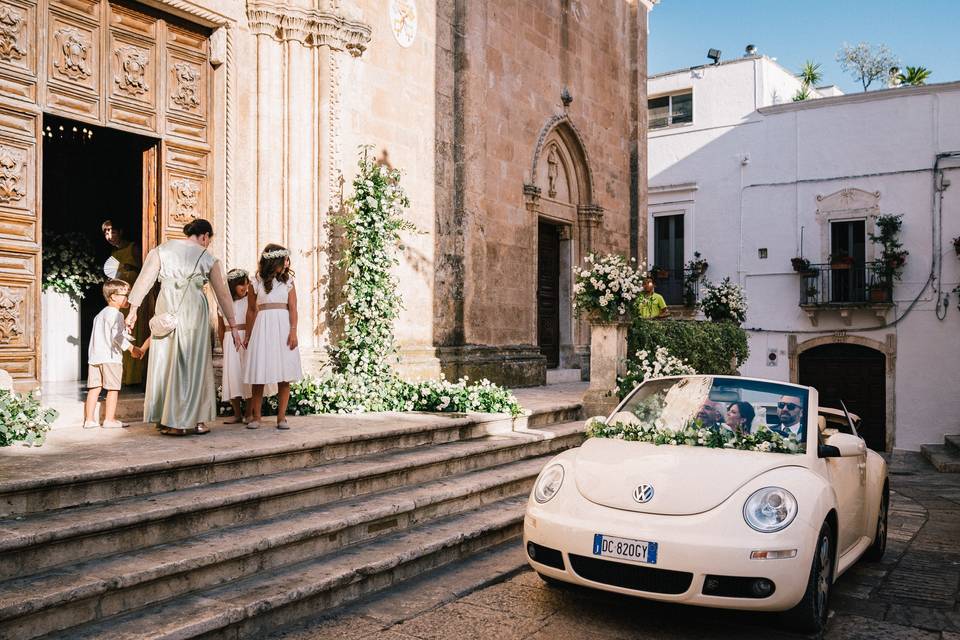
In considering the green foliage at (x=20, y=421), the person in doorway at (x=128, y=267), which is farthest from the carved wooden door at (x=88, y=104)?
the green foliage at (x=20, y=421)

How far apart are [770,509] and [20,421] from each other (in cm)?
509

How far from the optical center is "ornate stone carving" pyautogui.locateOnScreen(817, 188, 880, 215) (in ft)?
78.6

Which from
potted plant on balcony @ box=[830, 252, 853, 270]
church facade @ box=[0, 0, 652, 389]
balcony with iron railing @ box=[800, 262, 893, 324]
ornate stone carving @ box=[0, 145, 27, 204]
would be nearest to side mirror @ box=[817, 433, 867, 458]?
church facade @ box=[0, 0, 652, 389]

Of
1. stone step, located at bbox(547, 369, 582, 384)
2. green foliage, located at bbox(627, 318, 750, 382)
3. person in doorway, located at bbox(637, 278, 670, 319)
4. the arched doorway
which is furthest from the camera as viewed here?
Answer: the arched doorway

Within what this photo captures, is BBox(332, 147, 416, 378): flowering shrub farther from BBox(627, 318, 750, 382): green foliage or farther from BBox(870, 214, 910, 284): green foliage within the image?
BBox(870, 214, 910, 284): green foliage

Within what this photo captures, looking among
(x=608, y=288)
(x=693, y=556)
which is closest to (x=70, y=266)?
(x=608, y=288)

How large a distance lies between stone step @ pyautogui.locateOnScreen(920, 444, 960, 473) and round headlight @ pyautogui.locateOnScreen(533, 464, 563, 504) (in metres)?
12.1

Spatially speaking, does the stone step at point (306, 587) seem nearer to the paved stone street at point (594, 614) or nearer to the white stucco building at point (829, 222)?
the paved stone street at point (594, 614)

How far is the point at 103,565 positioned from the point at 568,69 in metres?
13.2

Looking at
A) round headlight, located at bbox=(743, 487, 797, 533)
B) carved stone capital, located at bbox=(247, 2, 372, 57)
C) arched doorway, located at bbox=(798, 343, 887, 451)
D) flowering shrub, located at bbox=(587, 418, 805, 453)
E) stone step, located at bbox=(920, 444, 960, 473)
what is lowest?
stone step, located at bbox=(920, 444, 960, 473)

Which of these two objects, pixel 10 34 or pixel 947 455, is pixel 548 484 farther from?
pixel 947 455

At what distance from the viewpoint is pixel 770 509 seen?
448 cm

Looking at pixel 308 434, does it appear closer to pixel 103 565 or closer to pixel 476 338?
pixel 103 565

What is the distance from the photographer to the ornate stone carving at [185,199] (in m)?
8.58
